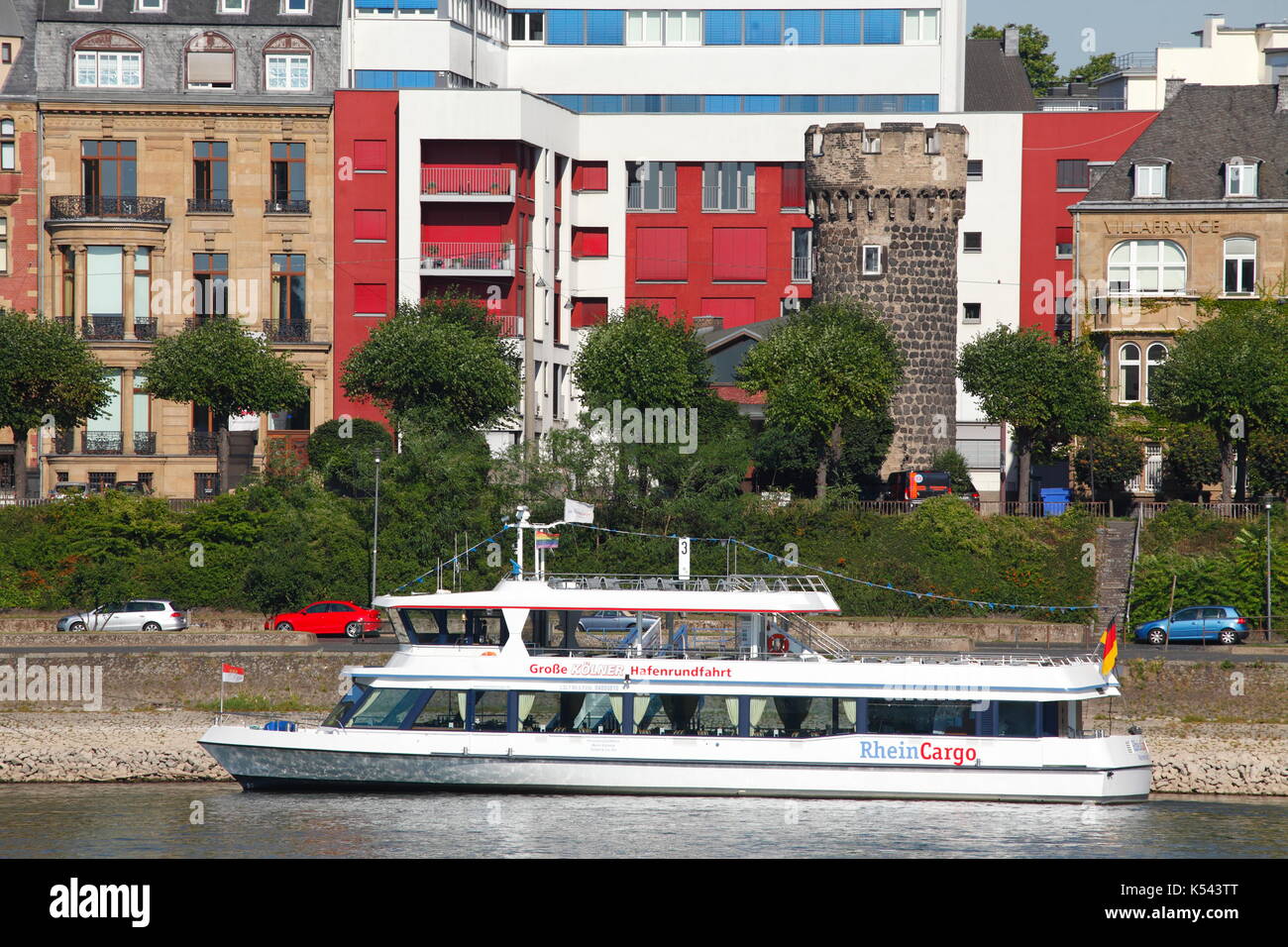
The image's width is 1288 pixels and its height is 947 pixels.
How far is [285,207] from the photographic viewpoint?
69.1m

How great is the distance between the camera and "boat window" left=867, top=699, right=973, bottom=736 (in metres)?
33.0

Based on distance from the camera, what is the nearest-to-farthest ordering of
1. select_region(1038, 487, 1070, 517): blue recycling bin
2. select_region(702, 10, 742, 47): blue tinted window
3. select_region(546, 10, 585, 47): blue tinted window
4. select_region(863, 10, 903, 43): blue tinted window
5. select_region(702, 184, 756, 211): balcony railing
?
select_region(1038, 487, 1070, 517): blue recycling bin, select_region(702, 184, 756, 211): balcony railing, select_region(863, 10, 903, 43): blue tinted window, select_region(702, 10, 742, 47): blue tinted window, select_region(546, 10, 585, 47): blue tinted window

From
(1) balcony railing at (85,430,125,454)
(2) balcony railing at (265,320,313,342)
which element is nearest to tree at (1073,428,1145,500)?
(2) balcony railing at (265,320,313,342)

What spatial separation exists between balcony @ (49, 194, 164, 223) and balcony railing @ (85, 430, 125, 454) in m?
7.54

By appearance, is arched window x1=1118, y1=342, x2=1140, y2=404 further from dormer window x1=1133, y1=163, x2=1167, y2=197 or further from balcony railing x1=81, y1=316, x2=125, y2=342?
balcony railing x1=81, y1=316, x2=125, y2=342

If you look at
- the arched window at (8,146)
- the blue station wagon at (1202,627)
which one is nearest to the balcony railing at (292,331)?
the arched window at (8,146)

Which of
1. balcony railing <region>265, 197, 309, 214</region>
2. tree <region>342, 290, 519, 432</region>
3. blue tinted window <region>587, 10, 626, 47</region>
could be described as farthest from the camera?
blue tinted window <region>587, 10, 626, 47</region>

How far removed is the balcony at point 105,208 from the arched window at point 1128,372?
33.9 meters

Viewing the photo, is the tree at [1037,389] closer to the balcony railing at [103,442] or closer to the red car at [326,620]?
the red car at [326,620]

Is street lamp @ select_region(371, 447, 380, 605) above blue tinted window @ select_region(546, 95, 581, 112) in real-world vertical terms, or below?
below

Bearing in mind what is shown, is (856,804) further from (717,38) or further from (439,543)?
(717,38)

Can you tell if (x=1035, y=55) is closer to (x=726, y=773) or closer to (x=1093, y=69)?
(x=1093, y=69)

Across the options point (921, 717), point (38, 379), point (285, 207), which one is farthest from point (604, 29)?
point (921, 717)
